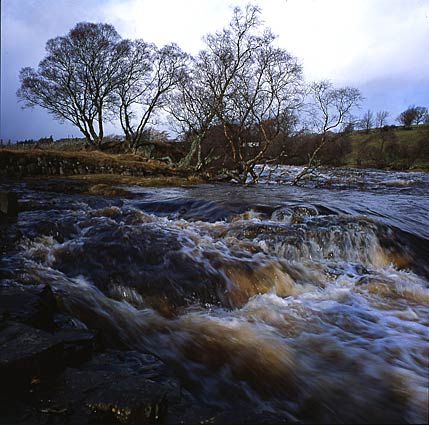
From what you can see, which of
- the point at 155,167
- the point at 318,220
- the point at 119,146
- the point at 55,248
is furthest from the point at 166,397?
the point at 119,146

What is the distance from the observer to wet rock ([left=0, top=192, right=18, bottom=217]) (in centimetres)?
594

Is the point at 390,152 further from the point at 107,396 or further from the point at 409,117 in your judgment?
the point at 107,396

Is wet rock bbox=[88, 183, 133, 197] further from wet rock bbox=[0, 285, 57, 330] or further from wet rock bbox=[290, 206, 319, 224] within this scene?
wet rock bbox=[0, 285, 57, 330]

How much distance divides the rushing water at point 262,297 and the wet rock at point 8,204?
38 centimetres

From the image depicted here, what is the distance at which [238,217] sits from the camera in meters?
6.41

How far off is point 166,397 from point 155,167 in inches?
637

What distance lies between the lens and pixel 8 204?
596cm

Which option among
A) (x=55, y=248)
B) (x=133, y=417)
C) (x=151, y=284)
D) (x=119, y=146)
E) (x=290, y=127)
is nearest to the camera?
(x=133, y=417)

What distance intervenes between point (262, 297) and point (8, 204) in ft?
17.7

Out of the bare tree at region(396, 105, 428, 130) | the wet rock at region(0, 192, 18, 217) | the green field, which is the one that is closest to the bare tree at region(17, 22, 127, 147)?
the wet rock at region(0, 192, 18, 217)

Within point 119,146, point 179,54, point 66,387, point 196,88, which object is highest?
point 179,54

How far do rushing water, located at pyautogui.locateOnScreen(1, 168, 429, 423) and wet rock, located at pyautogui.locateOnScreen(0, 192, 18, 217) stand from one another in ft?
1.26

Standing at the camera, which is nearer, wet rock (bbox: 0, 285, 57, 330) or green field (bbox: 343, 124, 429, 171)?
wet rock (bbox: 0, 285, 57, 330)

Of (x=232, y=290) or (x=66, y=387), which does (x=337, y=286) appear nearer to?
(x=232, y=290)
